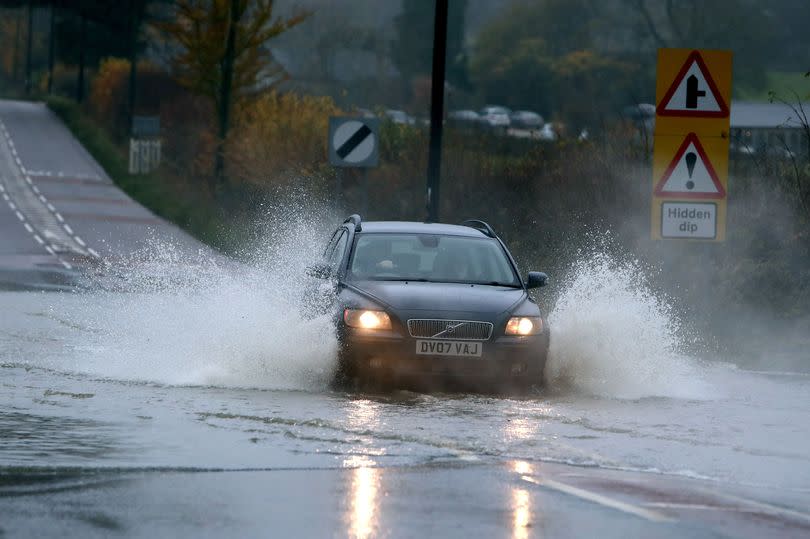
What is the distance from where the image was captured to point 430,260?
591 inches

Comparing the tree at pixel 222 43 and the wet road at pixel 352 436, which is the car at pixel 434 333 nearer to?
the wet road at pixel 352 436

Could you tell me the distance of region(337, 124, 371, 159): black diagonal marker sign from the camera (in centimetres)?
2212

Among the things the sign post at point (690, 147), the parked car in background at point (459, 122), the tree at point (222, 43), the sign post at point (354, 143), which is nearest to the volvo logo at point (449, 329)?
the sign post at point (690, 147)

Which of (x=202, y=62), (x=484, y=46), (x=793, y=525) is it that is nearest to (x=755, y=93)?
(x=484, y=46)

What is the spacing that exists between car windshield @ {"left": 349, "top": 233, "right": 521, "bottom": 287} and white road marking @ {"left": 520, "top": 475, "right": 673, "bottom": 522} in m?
Result: 5.50

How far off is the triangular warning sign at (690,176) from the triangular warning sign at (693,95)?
0.87ft

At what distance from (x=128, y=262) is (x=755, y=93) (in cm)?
7278

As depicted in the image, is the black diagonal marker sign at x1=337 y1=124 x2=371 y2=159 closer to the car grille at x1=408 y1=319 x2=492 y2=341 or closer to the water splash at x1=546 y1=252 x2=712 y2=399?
the water splash at x1=546 y1=252 x2=712 y2=399

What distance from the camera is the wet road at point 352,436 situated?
813 cm

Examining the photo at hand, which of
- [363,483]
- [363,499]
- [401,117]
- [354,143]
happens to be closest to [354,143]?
[354,143]

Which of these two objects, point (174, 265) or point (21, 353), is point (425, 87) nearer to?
point (174, 265)

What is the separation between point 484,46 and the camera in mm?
128750

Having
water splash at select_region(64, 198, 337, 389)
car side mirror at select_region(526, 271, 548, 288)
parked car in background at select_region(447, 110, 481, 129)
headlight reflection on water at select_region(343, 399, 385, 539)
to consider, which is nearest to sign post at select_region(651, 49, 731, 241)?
car side mirror at select_region(526, 271, 548, 288)

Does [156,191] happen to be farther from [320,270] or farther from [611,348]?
[611,348]
